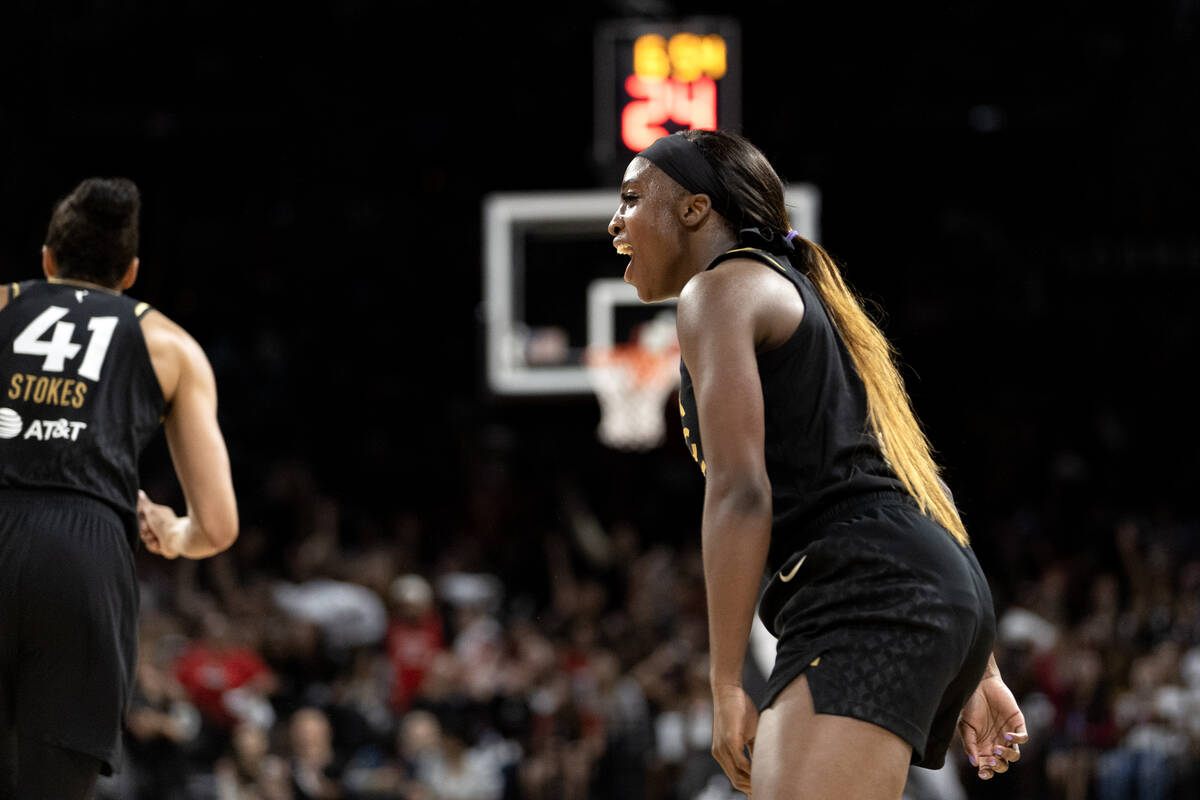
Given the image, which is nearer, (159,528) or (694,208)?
(694,208)

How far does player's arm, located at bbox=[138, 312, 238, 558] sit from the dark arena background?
310 inches

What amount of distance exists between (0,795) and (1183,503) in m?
15.1

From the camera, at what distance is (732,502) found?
2.63 m

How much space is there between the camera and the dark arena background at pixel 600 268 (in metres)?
12.9

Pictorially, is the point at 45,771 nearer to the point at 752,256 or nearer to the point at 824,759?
the point at 824,759

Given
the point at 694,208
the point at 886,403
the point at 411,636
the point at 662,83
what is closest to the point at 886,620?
the point at 886,403

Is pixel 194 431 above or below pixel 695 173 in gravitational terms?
below

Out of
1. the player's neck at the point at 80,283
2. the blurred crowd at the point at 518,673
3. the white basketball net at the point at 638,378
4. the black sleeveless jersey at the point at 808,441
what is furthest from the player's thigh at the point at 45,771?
the white basketball net at the point at 638,378

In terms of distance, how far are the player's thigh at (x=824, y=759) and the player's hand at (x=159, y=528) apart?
1.91 meters

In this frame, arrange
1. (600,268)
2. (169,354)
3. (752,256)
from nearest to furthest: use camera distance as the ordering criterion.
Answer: (752,256) < (169,354) < (600,268)

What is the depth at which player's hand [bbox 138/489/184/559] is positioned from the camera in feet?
12.8

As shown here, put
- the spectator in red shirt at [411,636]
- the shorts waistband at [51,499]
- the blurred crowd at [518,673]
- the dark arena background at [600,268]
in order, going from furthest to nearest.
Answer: the dark arena background at [600,268] → the spectator in red shirt at [411,636] → the blurred crowd at [518,673] → the shorts waistband at [51,499]

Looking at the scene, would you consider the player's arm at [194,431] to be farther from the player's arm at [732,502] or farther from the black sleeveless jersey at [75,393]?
the player's arm at [732,502]

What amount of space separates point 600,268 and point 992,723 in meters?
8.61
